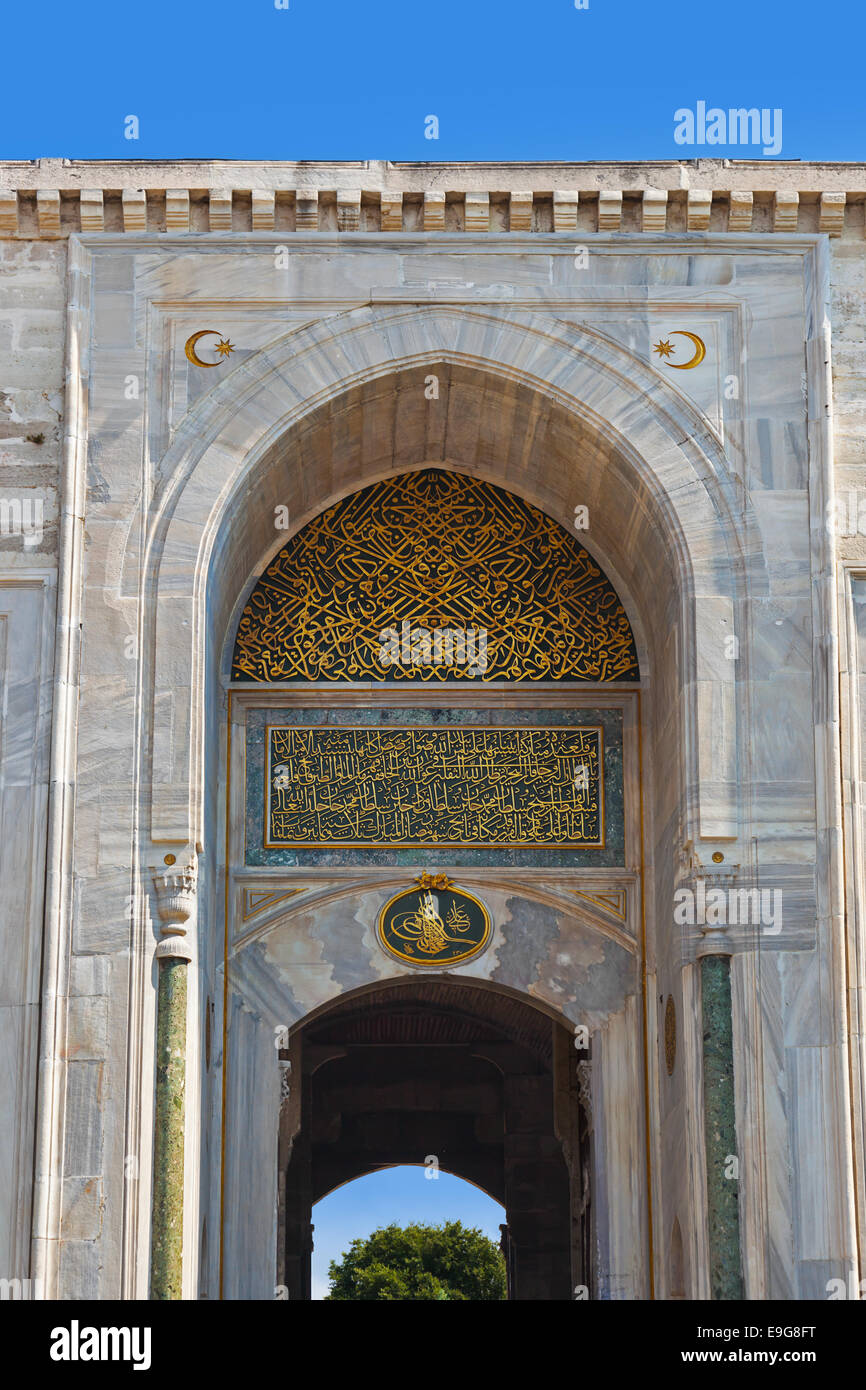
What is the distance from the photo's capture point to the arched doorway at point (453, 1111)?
11047mm

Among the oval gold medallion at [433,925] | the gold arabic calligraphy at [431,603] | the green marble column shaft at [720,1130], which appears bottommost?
the green marble column shaft at [720,1130]

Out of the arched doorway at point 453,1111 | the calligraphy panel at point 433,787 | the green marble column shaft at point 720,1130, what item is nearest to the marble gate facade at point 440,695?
the green marble column shaft at point 720,1130

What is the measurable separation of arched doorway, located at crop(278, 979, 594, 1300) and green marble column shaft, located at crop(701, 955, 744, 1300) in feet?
5.57

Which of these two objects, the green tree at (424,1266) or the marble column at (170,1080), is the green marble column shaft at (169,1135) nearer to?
the marble column at (170,1080)

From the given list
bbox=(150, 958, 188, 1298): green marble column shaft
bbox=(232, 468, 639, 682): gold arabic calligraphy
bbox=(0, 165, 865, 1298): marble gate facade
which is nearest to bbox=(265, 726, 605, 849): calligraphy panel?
bbox=(0, 165, 865, 1298): marble gate facade

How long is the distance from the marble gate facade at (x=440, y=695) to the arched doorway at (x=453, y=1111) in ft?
3.45

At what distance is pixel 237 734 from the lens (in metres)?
8.60

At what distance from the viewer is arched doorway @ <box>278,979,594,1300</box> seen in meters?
11.0

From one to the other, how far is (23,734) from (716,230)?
3.42 m

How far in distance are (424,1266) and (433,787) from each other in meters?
22.1

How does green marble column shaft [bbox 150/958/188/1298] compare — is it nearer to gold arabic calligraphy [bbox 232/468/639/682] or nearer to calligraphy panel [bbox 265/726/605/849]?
calligraphy panel [bbox 265/726/605/849]

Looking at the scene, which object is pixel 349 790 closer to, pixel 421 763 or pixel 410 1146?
pixel 421 763

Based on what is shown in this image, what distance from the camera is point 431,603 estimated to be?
8742 millimetres

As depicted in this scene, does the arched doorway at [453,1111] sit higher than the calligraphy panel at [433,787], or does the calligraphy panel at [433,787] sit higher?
the calligraphy panel at [433,787]
